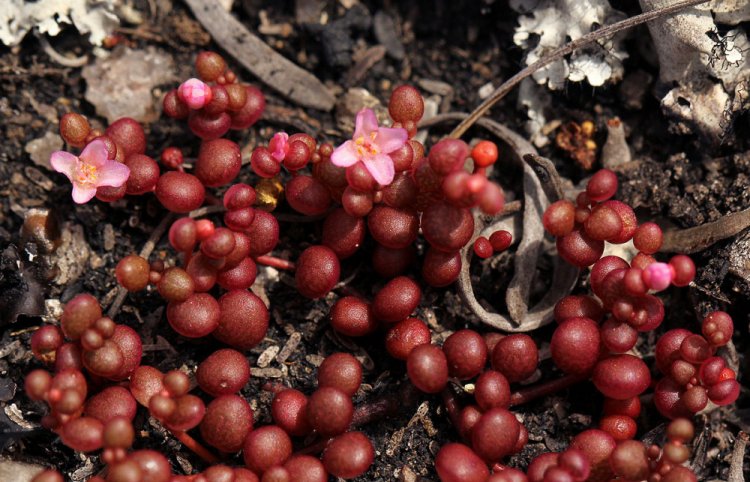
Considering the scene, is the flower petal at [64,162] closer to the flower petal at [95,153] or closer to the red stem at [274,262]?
the flower petal at [95,153]

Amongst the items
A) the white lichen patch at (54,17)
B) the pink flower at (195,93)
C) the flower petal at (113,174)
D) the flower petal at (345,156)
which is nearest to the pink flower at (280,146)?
the flower petal at (345,156)

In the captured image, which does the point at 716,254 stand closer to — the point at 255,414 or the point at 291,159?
the point at 291,159

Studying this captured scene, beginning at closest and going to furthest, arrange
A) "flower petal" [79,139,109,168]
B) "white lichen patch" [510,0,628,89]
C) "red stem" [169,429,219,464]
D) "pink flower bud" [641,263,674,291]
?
"pink flower bud" [641,263,674,291], "red stem" [169,429,219,464], "flower petal" [79,139,109,168], "white lichen patch" [510,0,628,89]

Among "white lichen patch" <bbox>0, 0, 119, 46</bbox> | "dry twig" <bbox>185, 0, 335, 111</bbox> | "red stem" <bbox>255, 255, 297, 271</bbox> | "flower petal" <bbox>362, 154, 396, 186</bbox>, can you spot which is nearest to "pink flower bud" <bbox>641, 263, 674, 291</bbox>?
"flower petal" <bbox>362, 154, 396, 186</bbox>

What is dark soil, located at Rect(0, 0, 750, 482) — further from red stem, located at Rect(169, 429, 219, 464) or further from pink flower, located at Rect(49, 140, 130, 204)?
pink flower, located at Rect(49, 140, 130, 204)

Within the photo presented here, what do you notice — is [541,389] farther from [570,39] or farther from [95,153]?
[95,153]

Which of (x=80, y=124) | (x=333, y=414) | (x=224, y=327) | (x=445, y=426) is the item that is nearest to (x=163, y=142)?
(x=80, y=124)
